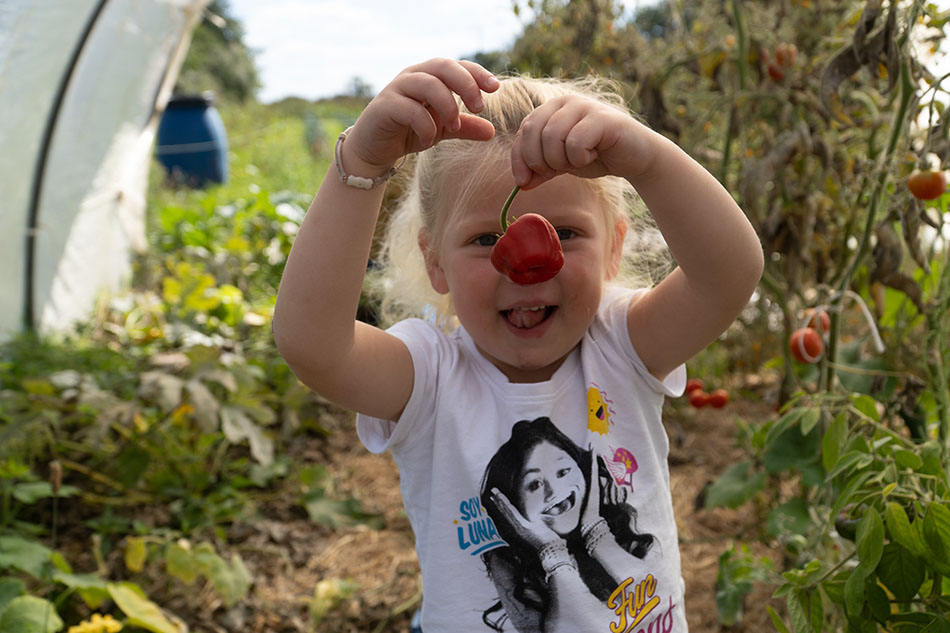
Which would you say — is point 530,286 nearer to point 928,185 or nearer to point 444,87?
point 444,87

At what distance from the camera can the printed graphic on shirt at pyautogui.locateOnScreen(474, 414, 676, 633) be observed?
1.17 m

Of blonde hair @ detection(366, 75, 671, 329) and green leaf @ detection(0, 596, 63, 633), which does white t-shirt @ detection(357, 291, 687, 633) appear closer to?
blonde hair @ detection(366, 75, 671, 329)

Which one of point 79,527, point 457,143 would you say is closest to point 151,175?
point 79,527

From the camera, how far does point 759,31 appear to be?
2447 mm

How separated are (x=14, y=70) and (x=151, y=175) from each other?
15.4ft

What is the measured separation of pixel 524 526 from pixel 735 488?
0.95m

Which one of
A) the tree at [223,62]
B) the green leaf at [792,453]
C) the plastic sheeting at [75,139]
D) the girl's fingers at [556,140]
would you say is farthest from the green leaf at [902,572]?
the tree at [223,62]

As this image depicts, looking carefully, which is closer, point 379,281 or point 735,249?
point 735,249

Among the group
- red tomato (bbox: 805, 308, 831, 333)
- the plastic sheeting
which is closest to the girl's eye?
red tomato (bbox: 805, 308, 831, 333)

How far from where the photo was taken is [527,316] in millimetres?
1193

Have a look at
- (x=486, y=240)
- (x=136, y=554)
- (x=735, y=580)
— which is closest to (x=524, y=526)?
(x=486, y=240)

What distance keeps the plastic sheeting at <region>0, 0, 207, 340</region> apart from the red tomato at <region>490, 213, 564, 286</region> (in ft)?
10.3

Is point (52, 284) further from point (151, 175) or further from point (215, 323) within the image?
point (151, 175)

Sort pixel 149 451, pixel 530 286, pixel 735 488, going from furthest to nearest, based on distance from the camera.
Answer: pixel 149 451 → pixel 735 488 → pixel 530 286
